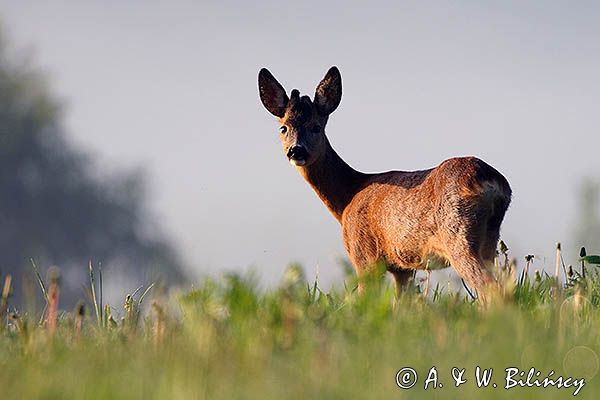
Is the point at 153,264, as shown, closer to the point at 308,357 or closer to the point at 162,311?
the point at 162,311

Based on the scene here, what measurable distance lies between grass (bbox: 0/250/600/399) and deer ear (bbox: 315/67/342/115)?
4.53m

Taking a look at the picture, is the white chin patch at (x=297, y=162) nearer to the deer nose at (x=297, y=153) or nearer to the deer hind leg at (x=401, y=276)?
the deer nose at (x=297, y=153)

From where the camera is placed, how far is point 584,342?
4.51 meters

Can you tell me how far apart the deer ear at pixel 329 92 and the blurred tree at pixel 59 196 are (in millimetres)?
27711

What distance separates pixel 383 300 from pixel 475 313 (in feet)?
2.39

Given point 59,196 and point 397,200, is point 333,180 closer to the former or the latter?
point 397,200

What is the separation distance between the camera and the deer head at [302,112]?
31.1ft

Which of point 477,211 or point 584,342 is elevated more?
point 477,211

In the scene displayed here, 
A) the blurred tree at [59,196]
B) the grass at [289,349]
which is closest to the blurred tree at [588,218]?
the blurred tree at [59,196]

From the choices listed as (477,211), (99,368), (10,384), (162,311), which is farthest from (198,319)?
(477,211)

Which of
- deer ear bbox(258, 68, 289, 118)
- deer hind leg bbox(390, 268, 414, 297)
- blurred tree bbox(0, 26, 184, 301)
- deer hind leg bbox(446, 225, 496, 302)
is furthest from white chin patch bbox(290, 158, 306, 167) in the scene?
blurred tree bbox(0, 26, 184, 301)

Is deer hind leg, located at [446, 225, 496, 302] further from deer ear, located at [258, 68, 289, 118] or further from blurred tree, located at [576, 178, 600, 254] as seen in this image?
blurred tree, located at [576, 178, 600, 254]

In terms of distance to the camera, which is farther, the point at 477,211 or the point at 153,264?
the point at 477,211

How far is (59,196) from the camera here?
38.2 m
